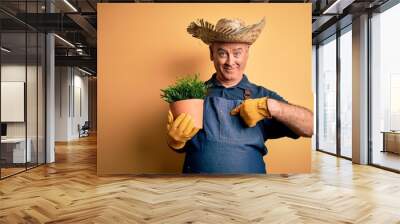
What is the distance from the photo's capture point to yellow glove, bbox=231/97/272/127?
4.77 m

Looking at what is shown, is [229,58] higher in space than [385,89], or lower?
higher

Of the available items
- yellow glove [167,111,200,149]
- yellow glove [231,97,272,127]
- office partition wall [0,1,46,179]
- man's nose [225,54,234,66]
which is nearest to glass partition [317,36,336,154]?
man's nose [225,54,234,66]

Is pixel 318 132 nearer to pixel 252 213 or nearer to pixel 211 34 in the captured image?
pixel 211 34

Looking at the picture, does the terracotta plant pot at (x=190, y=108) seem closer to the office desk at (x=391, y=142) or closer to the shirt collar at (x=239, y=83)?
the shirt collar at (x=239, y=83)

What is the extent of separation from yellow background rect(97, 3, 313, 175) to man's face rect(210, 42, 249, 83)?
76cm

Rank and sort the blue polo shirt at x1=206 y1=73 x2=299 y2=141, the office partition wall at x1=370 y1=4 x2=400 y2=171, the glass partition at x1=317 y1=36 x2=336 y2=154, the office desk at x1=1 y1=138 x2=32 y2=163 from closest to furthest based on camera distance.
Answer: the blue polo shirt at x1=206 y1=73 x2=299 y2=141
the office desk at x1=1 y1=138 x2=32 y2=163
the office partition wall at x1=370 y1=4 x2=400 y2=171
the glass partition at x1=317 y1=36 x2=336 y2=154

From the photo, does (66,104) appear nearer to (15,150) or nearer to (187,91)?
(15,150)

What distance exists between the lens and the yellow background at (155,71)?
601cm

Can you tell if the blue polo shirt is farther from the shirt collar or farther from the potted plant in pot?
the potted plant in pot

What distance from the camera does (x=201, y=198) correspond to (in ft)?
14.9

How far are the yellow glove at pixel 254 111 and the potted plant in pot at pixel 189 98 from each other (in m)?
0.52

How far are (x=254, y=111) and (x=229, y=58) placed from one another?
0.80 m

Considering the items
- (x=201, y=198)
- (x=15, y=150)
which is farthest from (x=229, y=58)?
(x=15, y=150)

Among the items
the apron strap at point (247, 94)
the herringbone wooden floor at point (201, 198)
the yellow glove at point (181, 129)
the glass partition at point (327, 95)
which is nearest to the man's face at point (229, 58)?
the apron strap at point (247, 94)
